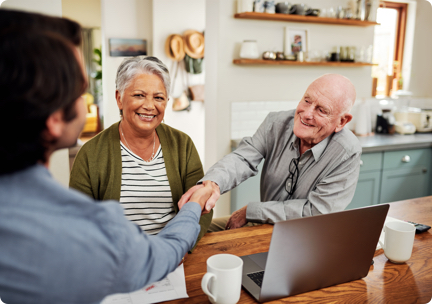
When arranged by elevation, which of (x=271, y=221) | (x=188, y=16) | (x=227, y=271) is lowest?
(x=271, y=221)

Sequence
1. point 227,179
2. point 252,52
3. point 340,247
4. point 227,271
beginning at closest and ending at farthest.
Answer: point 227,271 → point 340,247 → point 227,179 → point 252,52

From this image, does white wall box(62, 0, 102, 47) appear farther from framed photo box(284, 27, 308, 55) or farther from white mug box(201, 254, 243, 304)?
white mug box(201, 254, 243, 304)

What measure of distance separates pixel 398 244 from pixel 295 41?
2468mm

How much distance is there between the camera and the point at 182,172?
1.71 m

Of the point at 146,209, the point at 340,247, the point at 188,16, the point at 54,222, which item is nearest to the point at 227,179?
the point at 146,209

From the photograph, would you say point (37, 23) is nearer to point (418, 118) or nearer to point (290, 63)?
point (290, 63)

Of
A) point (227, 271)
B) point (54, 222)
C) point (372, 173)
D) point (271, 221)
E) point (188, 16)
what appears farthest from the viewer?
point (188, 16)

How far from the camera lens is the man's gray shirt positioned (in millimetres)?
1557

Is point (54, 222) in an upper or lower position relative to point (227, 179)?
upper

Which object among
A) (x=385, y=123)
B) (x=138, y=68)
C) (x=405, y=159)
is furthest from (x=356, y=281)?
(x=385, y=123)

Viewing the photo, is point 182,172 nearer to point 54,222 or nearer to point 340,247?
point 340,247

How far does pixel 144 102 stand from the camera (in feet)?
5.24

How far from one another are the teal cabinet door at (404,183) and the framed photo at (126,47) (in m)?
3.10

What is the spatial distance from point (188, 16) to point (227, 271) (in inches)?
165
